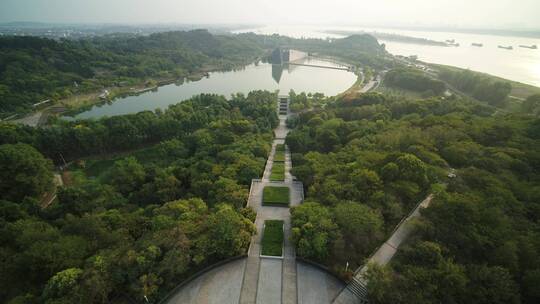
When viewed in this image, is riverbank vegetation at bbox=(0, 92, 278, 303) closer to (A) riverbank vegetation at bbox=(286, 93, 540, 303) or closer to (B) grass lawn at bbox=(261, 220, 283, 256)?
(B) grass lawn at bbox=(261, 220, 283, 256)

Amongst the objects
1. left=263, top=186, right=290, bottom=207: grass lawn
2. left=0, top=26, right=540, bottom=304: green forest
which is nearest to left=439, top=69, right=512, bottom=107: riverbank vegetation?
left=0, top=26, right=540, bottom=304: green forest

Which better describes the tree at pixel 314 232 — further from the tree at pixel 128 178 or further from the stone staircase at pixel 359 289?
the tree at pixel 128 178

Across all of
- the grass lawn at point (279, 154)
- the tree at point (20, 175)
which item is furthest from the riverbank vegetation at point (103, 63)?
the grass lawn at point (279, 154)

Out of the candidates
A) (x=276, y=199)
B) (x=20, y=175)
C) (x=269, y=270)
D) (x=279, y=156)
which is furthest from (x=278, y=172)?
(x=20, y=175)

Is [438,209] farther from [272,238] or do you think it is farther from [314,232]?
[272,238]

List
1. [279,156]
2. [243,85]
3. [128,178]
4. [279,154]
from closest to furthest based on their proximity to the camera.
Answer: [128,178]
[279,156]
[279,154]
[243,85]
